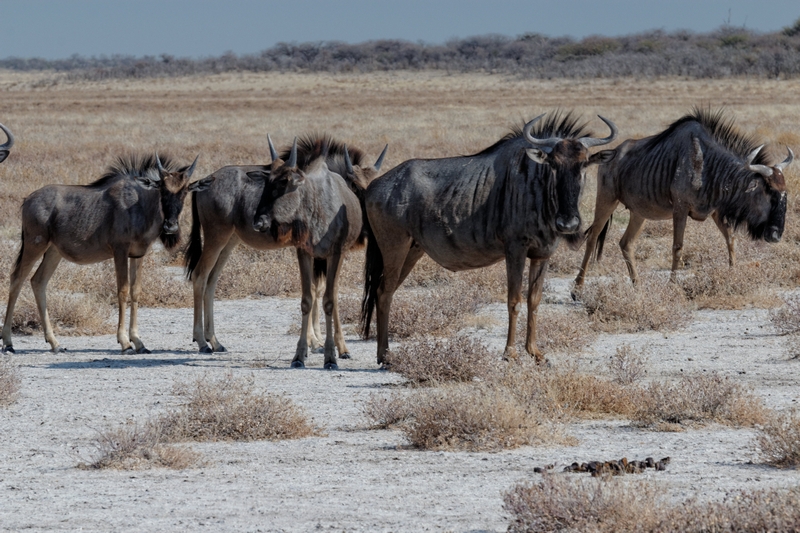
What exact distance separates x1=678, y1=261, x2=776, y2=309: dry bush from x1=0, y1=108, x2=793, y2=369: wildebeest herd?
248cm

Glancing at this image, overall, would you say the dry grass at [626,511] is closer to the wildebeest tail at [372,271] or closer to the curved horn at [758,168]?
the wildebeest tail at [372,271]

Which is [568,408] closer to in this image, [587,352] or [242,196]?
[587,352]

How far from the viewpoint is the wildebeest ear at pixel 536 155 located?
8773 millimetres

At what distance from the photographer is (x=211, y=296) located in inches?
416

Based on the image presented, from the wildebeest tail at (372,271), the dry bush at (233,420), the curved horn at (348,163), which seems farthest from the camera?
the curved horn at (348,163)

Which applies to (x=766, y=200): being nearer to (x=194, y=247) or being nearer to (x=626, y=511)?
(x=194, y=247)

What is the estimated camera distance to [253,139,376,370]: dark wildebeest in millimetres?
9539

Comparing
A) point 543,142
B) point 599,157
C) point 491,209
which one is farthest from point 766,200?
point 491,209

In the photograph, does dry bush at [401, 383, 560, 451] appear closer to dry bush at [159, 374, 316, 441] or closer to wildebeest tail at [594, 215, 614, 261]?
dry bush at [159, 374, 316, 441]

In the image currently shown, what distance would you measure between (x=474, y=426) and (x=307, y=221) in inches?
144

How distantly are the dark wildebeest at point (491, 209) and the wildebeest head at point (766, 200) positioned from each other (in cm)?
363

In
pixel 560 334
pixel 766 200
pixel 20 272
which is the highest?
pixel 766 200

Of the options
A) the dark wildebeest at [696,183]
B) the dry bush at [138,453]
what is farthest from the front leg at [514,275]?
the dark wildebeest at [696,183]

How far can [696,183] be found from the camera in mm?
12672
